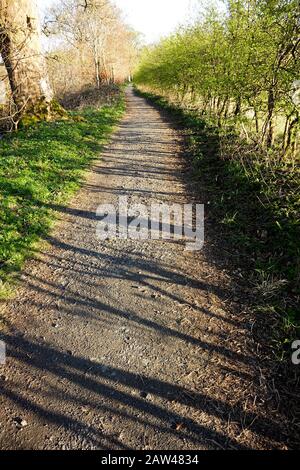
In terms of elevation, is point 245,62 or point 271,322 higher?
Result: point 245,62

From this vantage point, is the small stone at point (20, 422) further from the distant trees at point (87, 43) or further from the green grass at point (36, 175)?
the distant trees at point (87, 43)

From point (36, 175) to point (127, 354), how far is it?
Answer: 18.0ft

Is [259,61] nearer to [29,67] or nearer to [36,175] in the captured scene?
[36,175]

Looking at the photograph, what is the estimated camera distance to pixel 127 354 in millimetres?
3283

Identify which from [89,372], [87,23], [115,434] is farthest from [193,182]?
[87,23]

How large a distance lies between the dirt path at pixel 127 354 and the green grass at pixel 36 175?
0.39 metres

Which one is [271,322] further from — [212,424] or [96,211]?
[96,211]

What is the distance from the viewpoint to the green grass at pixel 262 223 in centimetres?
376

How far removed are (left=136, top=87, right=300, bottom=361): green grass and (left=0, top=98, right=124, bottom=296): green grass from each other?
3.34 meters

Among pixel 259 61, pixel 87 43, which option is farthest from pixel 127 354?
pixel 87 43

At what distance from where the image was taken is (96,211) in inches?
247

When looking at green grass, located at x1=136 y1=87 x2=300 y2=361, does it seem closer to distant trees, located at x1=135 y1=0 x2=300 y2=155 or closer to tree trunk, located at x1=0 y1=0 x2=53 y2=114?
distant trees, located at x1=135 y1=0 x2=300 y2=155

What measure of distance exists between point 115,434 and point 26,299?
2.20 m
